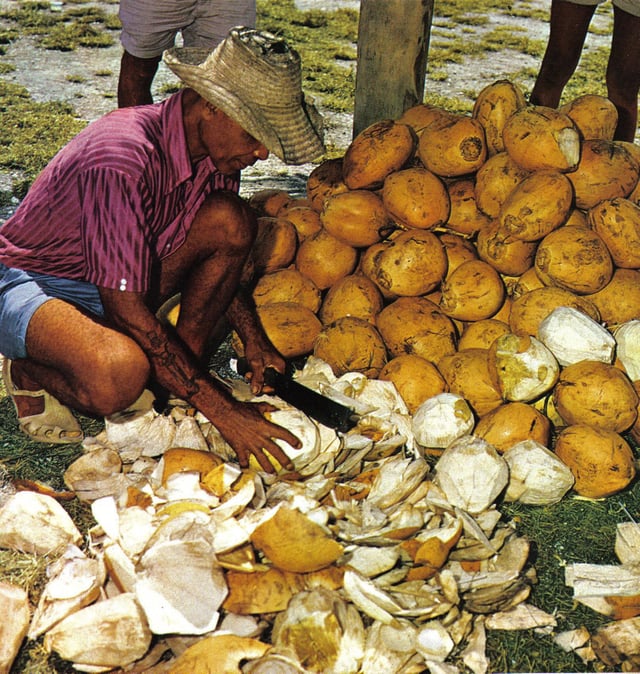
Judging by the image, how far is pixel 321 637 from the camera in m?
1.85

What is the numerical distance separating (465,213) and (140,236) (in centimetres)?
141

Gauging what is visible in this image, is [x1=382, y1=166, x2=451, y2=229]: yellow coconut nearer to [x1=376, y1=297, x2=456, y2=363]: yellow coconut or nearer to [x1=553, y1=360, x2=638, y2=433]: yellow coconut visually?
[x1=376, y1=297, x2=456, y2=363]: yellow coconut

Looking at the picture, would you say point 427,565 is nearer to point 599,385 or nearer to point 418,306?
point 599,385

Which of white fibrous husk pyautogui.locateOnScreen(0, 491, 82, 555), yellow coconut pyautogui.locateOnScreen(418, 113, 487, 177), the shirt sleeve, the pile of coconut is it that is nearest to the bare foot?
the pile of coconut

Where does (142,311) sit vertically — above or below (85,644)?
above

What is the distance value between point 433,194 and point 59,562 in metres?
1.85

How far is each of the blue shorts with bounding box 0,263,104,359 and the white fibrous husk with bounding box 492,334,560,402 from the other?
133cm

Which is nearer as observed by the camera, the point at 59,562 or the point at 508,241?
the point at 59,562

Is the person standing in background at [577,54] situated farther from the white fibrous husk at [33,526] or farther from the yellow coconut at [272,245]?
the white fibrous husk at [33,526]

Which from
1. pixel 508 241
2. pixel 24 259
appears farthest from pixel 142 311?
pixel 508 241

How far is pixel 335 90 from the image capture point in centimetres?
702

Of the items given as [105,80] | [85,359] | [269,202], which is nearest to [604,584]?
[85,359]

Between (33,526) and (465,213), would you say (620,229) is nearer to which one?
(465,213)

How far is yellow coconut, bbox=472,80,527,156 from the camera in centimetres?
314
